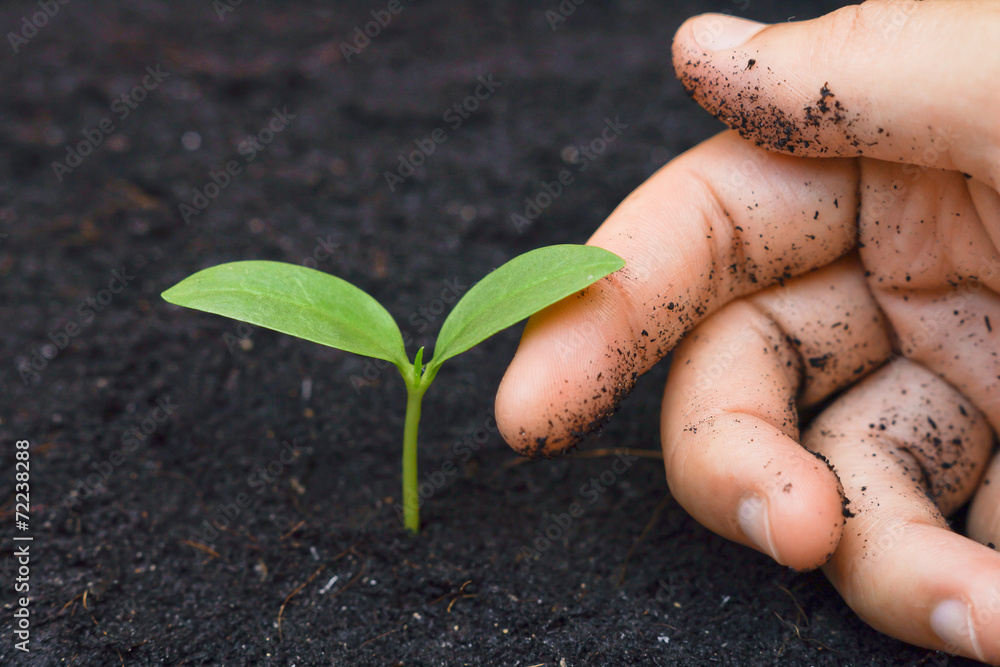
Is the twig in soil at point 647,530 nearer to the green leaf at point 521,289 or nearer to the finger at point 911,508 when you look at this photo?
the finger at point 911,508

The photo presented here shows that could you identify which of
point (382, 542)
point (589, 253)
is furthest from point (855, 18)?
point (382, 542)

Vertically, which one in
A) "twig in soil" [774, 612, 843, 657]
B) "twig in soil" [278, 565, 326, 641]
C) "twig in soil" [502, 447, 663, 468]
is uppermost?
"twig in soil" [774, 612, 843, 657]

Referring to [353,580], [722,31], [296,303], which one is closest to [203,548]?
[353,580]

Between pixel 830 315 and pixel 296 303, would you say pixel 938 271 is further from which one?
pixel 296 303

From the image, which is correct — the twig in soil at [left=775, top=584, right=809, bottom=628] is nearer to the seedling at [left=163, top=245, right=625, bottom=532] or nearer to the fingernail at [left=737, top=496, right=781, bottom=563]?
the fingernail at [left=737, top=496, right=781, bottom=563]

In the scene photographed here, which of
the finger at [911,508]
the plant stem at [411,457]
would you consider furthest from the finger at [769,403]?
the plant stem at [411,457]

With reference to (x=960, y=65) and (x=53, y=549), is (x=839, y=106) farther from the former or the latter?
(x=53, y=549)

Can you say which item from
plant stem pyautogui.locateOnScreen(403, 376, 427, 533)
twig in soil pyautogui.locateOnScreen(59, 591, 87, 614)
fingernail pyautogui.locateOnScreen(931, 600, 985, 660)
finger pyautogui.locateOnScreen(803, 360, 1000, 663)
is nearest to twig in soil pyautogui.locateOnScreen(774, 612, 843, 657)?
finger pyautogui.locateOnScreen(803, 360, 1000, 663)
